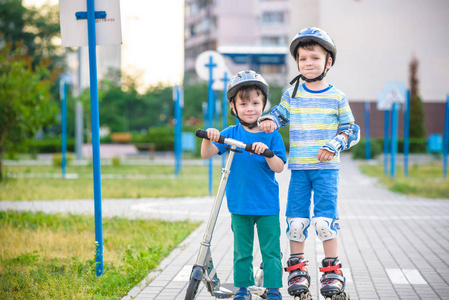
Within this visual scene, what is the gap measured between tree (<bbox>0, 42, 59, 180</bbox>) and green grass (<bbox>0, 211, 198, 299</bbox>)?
A: 6.05m

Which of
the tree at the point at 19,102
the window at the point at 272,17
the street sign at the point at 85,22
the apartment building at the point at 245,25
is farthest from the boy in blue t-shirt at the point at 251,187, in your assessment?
the window at the point at 272,17

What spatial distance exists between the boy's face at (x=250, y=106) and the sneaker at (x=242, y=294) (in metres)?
1.14

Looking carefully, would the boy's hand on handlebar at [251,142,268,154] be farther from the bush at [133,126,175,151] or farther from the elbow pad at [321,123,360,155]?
the bush at [133,126,175,151]

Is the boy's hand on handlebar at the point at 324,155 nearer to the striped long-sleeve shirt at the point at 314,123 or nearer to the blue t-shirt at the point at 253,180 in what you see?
the striped long-sleeve shirt at the point at 314,123

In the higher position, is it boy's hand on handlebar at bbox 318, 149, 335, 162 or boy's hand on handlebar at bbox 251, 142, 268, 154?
boy's hand on handlebar at bbox 251, 142, 268, 154

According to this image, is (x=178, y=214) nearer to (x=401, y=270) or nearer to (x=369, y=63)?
(x=401, y=270)

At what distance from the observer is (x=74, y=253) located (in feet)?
21.2

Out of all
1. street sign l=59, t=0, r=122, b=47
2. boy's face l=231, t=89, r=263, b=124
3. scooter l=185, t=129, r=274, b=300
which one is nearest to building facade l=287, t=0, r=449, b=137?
street sign l=59, t=0, r=122, b=47

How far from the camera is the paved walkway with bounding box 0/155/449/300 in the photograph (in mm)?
5098

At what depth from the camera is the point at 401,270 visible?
5.78 metres

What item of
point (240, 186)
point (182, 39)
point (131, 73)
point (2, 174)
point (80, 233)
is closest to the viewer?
point (240, 186)

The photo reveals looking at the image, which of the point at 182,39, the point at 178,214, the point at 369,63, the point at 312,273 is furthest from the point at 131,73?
the point at 312,273

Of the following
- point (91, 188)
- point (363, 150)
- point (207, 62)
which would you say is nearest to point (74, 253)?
point (207, 62)

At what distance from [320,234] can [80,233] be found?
4.02m
